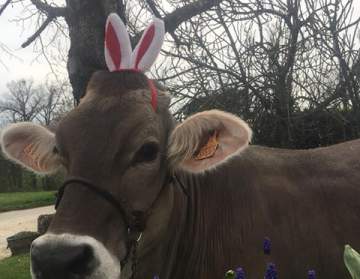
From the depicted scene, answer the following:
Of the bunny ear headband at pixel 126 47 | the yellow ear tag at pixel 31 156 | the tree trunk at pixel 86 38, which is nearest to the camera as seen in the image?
the bunny ear headband at pixel 126 47

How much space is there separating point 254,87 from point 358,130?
5.32ft

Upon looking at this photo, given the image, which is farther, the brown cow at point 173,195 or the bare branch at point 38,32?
the bare branch at point 38,32

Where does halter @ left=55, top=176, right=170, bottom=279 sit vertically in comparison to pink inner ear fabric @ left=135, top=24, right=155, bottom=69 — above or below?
below

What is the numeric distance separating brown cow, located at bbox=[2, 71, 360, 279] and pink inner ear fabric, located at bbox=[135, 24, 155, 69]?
0.47 ft

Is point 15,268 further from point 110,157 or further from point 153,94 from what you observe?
point 110,157

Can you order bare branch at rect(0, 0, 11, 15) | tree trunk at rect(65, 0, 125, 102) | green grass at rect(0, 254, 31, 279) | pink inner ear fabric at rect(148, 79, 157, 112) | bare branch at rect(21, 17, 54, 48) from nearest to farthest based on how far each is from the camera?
pink inner ear fabric at rect(148, 79, 157, 112) < tree trunk at rect(65, 0, 125, 102) < bare branch at rect(21, 17, 54, 48) < bare branch at rect(0, 0, 11, 15) < green grass at rect(0, 254, 31, 279)

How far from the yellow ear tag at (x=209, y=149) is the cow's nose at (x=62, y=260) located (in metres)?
1.03

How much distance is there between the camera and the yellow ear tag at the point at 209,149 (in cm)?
355

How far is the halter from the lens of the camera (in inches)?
120

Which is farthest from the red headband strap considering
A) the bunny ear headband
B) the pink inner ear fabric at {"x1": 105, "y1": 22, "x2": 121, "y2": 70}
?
the pink inner ear fabric at {"x1": 105, "y1": 22, "x2": 121, "y2": 70}

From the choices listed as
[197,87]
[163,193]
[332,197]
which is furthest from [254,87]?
[163,193]

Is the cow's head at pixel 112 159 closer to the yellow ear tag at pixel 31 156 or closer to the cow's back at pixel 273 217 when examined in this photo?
the yellow ear tag at pixel 31 156

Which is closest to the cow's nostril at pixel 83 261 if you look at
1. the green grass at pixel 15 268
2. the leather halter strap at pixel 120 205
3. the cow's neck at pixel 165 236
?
the leather halter strap at pixel 120 205

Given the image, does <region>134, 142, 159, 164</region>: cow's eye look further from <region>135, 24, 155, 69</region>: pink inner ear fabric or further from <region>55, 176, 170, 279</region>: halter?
<region>135, 24, 155, 69</region>: pink inner ear fabric
